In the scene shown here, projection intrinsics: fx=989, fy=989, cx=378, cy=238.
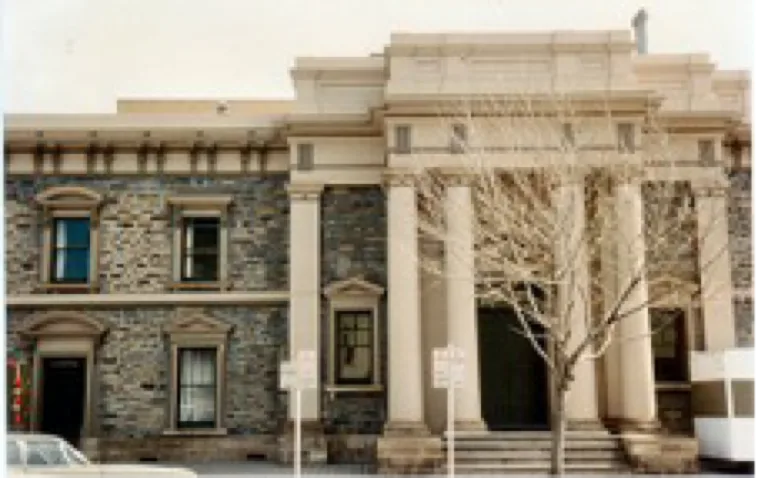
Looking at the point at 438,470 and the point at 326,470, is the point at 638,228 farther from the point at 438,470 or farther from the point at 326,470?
the point at 326,470

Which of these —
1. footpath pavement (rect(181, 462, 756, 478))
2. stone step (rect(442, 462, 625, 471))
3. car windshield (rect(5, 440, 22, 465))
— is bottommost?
footpath pavement (rect(181, 462, 756, 478))

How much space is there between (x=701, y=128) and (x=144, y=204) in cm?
1313

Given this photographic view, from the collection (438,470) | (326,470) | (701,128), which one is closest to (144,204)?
(326,470)

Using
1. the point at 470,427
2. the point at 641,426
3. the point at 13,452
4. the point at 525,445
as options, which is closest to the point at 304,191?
the point at 470,427

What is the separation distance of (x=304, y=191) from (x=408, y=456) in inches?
263

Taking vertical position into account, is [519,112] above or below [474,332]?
above

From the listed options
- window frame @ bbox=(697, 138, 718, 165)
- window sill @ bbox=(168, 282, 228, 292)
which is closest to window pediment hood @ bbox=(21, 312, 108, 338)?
window sill @ bbox=(168, 282, 228, 292)

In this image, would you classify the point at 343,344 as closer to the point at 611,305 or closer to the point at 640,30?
the point at 611,305

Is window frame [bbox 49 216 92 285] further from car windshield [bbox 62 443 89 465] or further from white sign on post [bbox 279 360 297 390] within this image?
car windshield [bbox 62 443 89 465]

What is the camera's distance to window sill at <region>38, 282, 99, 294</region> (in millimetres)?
23062

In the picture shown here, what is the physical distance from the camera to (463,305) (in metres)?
20.5

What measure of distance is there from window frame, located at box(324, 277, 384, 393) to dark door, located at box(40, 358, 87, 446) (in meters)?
5.78

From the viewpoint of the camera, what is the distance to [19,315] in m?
23.0

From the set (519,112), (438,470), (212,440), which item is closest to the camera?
(438,470)
